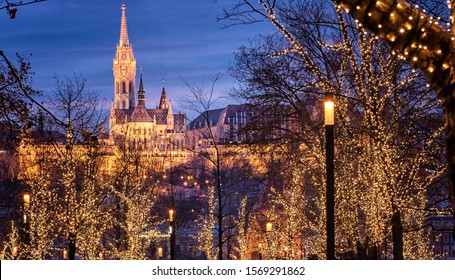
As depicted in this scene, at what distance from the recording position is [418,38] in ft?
18.5

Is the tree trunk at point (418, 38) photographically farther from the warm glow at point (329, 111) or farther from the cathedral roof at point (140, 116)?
the cathedral roof at point (140, 116)

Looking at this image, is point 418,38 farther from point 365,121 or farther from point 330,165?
point 365,121

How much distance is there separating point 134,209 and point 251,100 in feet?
23.6

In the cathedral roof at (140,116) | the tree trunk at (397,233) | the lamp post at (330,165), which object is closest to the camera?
the lamp post at (330,165)

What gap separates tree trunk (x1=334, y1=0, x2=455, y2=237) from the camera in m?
5.60

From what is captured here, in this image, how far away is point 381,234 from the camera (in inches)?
582

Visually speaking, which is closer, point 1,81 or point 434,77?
point 434,77

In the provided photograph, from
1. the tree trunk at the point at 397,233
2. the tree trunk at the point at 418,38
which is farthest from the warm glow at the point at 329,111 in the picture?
the tree trunk at the point at 397,233

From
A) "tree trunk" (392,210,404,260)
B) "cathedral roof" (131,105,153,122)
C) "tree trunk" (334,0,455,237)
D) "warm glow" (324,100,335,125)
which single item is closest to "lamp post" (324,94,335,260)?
"warm glow" (324,100,335,125)

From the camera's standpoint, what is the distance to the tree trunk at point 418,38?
5598 millimetres

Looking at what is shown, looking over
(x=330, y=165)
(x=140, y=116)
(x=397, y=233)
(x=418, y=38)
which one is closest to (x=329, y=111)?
(x=330, y=165)

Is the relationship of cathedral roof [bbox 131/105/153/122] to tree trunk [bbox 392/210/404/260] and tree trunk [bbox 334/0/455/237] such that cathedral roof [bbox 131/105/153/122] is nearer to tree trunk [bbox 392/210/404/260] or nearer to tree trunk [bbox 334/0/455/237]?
tree trunk [bbox 392/210/404/260]
